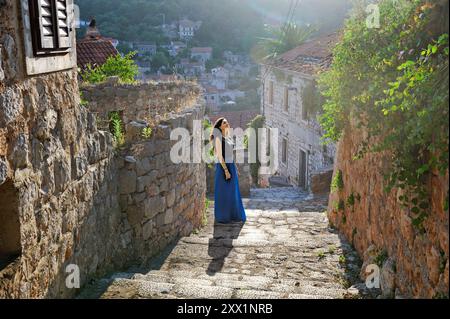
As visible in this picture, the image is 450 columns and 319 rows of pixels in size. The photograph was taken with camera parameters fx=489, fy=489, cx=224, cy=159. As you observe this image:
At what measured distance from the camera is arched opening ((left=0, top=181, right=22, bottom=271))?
2.75 meters

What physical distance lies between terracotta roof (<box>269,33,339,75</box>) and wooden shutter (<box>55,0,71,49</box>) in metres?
12.2

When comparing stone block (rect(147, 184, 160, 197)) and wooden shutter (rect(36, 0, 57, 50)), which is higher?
wooden shutter (rect(36, 0, 57, 50))

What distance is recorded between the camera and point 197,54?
1809 inches

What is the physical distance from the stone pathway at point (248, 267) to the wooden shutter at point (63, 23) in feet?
6.00

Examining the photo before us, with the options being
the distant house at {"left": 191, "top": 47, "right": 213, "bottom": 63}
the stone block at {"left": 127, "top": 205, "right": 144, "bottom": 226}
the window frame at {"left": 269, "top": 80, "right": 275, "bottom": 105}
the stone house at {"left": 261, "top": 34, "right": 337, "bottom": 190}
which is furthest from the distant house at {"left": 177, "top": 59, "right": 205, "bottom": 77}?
the stone block at {"left": 127, "top": 205, "right": 144, "bottom": 226}

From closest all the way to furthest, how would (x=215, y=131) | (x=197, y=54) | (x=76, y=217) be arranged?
1. (x=76, y=217)
2. (x=215, y=131)
3. (x=197, y=54)

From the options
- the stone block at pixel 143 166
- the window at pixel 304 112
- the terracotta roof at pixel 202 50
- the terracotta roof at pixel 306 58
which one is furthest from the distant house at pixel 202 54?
the stone block at pixel 143 166

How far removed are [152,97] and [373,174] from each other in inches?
300

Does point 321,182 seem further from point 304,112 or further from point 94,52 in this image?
point 94,52

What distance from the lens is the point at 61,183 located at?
3.39 m

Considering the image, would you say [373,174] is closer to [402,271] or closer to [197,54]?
[402,271]

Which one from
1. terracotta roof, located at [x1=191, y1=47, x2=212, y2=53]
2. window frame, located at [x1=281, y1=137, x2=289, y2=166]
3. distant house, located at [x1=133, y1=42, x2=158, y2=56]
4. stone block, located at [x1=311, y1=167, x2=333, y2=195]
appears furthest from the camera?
terracotta roof, located at [x1=191, y1=47, x2=212, y2=53]

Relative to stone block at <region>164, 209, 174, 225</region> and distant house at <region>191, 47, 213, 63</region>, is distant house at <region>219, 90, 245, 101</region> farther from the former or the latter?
stone block at <region>164, 209, 174, 225</region>
